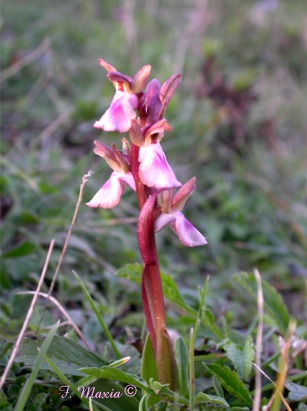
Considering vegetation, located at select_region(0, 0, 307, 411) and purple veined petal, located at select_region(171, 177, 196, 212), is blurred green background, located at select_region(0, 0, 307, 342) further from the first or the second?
purple veined petal, located at select_region(171, 177, 196, 212)

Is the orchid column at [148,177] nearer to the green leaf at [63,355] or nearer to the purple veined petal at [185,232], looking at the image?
the purple veined petal at [185,232]

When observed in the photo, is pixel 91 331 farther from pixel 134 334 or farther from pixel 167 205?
pixel 167 205

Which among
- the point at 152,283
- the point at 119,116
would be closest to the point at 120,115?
the point at 119,116

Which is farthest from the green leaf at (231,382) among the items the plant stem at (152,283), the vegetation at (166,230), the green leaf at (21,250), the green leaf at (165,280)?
the green leaf at (21,250)

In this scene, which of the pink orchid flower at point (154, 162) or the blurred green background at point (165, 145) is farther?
the blurred green background at point (165, 145)

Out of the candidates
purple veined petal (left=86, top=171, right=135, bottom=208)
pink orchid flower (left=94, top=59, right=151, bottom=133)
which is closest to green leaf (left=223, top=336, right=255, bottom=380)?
purple veined petal (left=86, top=171, right=135, bottom=208)

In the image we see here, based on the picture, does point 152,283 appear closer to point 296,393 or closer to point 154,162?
point 154,162

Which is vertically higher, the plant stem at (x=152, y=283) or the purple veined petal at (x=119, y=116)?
the purple veined petal at (x=119, y=116)
